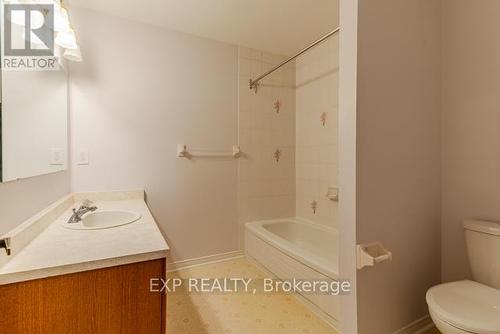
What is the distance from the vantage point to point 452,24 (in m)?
1.61

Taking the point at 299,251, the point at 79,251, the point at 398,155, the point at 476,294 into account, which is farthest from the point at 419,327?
the point at 79,251

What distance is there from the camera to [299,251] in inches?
75.2

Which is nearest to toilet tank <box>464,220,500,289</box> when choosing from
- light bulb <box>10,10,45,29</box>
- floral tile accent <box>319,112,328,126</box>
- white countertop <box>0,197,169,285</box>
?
floral tile accent <box>319,112,328,126</box>

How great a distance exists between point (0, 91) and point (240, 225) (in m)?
2.15

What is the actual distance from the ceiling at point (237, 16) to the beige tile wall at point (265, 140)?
1.17 ft

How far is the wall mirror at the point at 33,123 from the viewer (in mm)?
1031

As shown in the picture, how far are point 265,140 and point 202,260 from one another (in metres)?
1.49

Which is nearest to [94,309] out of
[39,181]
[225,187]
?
[39,181]

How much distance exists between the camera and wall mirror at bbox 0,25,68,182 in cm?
103

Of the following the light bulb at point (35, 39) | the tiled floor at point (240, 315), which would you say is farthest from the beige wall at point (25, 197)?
the tiled floor at point (240, 315)

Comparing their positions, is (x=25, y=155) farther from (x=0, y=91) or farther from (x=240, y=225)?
(x=240, y=225)

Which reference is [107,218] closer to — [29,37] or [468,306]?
[29,37]

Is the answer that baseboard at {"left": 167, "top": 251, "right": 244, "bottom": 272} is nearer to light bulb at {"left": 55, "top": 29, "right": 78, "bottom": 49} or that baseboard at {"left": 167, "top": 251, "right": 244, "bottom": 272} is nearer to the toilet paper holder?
the toilet paper holder

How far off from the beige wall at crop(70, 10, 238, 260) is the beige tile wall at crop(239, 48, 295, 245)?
120 millimetres
